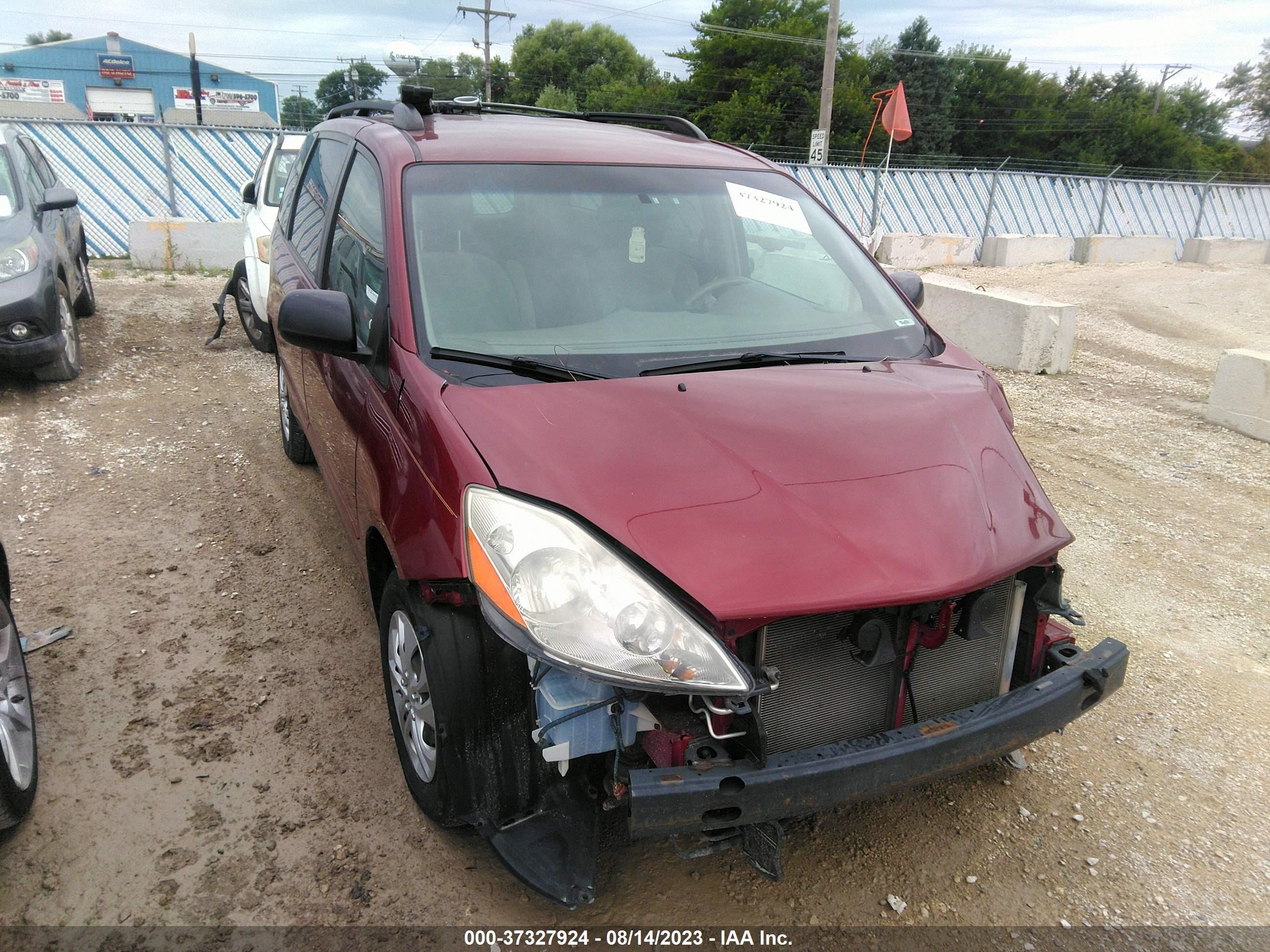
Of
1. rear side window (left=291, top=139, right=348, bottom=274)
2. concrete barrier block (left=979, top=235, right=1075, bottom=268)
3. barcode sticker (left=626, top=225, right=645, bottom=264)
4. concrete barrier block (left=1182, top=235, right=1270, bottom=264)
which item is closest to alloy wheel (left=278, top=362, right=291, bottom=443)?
rear side window (left=291, top=139, right=348, bottom=274)

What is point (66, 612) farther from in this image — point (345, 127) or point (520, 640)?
point (520, 640)

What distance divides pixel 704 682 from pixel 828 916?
3.03 ft

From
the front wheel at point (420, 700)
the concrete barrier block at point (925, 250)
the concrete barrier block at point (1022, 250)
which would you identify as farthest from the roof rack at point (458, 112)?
the concrete barrier block at point (1022, 250)

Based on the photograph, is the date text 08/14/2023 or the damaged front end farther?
the date text 08/14/2023

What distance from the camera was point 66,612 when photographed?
3787 mm

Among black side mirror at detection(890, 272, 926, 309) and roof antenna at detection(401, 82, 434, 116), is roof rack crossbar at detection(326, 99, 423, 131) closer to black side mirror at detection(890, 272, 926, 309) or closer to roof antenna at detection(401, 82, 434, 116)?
roof antenna at detection(401, 82, 434, 116)

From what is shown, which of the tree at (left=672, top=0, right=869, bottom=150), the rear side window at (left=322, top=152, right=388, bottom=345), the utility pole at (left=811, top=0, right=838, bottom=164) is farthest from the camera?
the tree at (left=672, top=0, right=869, bottom=150)

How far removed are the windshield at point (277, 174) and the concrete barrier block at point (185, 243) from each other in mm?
4657

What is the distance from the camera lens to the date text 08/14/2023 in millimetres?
2281

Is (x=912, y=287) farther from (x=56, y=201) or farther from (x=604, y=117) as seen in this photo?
(x=56, y=201)

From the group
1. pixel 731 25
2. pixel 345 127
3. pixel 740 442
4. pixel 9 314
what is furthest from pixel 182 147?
pixel 731 25

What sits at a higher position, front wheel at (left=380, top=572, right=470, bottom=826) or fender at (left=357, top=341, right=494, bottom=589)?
fender at (left=357, top=341, right=494, bottom=589)

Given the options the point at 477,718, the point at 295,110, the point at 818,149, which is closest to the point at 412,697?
the point at 477,718

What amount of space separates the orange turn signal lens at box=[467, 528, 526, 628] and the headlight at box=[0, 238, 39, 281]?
6.01 metres
